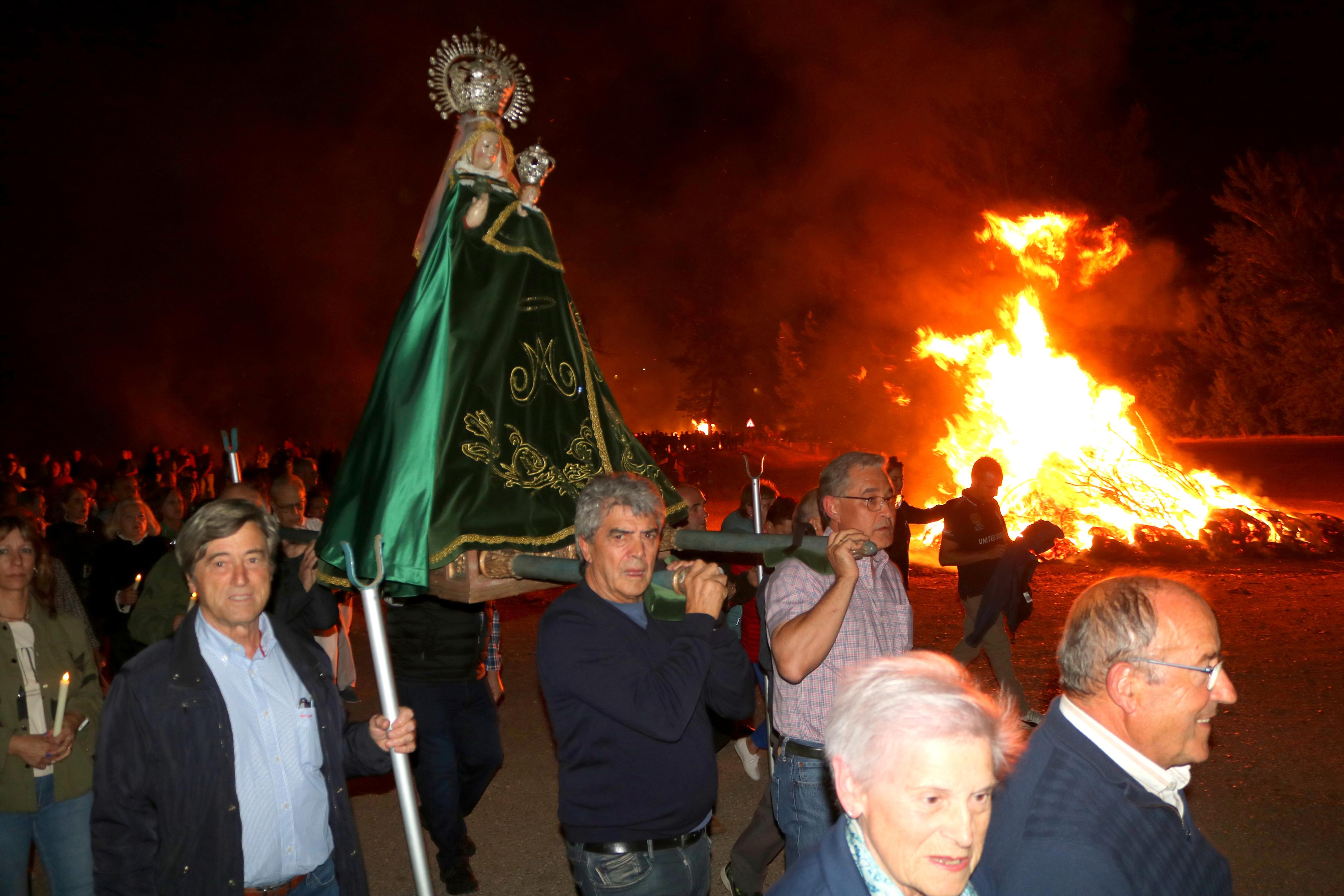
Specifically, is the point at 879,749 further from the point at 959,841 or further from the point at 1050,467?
the point at 1050,467

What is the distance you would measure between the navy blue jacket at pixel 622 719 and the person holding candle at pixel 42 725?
1917mm

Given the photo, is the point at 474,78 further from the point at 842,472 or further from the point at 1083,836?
the point at 1083,836

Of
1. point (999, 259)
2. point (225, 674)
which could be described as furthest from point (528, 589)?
point (999, 259)

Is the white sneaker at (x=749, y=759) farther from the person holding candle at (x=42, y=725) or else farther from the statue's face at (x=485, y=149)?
the statue's face at (x=485, y=149)

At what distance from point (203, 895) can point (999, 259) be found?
2099 centimetres

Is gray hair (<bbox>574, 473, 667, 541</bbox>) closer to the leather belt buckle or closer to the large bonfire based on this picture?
the leather belt buckle

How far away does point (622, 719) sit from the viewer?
112 inches

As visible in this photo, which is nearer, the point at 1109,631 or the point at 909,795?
the point at 909,795

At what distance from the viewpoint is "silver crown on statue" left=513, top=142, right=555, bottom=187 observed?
12.1 feet

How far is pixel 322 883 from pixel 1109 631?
7.60 ft

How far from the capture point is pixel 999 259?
21.2 metres

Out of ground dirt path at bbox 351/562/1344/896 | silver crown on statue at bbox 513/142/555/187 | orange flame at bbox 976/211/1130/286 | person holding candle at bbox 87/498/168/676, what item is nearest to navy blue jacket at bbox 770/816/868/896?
silver crown on statue at bbox 513/142/555/187

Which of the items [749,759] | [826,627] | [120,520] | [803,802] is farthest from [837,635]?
[120,520]

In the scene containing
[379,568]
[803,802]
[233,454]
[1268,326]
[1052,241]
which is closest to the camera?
[379,568]
